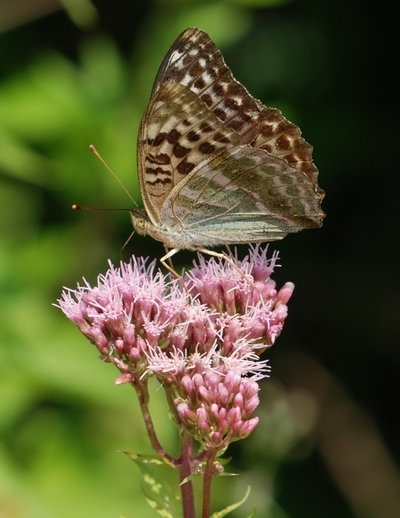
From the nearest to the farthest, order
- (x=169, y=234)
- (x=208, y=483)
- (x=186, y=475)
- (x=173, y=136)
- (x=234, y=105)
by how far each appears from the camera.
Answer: (x=208, y=483) → (x=186, y=475) → (x=173, y=136) → (x=234, y=105) → (x=169, y=234)

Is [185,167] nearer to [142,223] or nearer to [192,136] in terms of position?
[192,136]

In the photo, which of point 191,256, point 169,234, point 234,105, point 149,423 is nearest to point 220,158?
point 234,105

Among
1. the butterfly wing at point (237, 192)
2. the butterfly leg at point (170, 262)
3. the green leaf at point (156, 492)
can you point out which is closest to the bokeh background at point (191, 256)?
the butterfly leg at point (170, 262)

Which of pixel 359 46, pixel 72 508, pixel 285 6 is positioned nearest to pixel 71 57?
pixel 285 6

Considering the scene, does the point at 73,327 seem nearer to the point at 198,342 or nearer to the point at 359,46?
the point at 198,342

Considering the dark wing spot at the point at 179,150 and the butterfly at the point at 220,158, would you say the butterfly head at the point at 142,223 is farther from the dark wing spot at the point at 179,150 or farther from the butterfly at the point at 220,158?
the dark wing spot at the point at 179,150

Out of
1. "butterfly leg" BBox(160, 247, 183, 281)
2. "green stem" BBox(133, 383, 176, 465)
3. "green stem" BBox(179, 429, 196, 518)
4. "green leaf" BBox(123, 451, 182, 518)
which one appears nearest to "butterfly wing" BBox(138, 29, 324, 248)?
"butterfly leg" BBox(160, 247, 183, 281)
